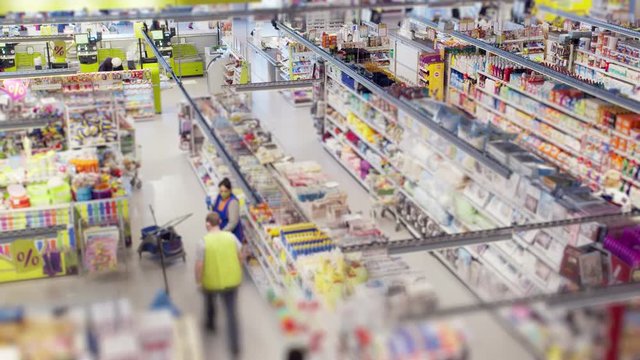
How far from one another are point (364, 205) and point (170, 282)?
369 cm

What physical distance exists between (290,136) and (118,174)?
5397 millimetres

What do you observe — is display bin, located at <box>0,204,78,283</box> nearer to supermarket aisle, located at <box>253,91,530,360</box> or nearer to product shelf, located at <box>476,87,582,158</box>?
supermarket aisle, located at <box>253,91,530,360</box>

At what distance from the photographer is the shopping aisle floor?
7.71 m

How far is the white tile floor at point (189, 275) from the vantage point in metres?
5.51

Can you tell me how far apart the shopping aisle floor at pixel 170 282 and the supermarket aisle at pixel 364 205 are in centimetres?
125

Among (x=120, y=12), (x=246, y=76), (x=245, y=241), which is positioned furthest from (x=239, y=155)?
(x=246, y=76)

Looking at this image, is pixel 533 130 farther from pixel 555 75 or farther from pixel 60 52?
pixel 60 52

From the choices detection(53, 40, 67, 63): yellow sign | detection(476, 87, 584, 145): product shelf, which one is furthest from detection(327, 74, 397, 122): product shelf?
detection(53, 40, 67, 63): yellow sign

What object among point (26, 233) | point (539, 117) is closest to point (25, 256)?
point (26, 233)

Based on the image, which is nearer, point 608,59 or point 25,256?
point 25,256

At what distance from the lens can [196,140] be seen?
565 inches

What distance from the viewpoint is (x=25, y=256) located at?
33.3 feet

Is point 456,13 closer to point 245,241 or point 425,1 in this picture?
point 425,1

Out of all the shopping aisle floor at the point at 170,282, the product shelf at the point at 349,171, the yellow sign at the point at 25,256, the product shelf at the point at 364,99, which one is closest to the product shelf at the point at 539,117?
the product shelf at the point at 364,99
